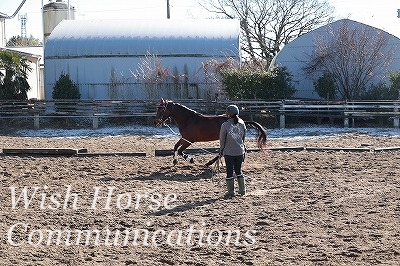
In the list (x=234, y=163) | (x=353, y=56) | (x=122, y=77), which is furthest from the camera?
(x=122, y=77)

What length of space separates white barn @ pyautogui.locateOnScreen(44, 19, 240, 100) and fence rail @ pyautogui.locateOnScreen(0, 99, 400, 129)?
7.15 ft

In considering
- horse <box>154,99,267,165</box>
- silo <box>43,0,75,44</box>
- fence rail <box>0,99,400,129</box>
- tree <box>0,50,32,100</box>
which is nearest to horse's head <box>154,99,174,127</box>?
horse <box>154,99,267,165</box>

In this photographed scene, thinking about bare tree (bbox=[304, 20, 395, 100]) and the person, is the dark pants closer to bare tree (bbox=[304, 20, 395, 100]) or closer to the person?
the person

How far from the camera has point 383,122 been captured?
83.9 feet

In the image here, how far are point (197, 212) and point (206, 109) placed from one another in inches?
686

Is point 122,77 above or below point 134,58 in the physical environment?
below

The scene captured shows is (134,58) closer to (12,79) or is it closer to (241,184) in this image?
(12,79)

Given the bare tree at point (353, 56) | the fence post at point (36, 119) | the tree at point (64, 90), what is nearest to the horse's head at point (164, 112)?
the fence post at point (36, 119)

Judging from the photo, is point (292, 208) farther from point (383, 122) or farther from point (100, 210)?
point (383, 122)

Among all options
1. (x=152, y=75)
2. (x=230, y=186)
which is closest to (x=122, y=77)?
(x=152, y=75)

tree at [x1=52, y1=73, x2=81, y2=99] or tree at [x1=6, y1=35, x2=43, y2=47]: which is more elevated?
tree at [x1=6, y1=35, x2=43, y2=47]

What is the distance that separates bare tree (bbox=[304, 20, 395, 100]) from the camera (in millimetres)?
27641

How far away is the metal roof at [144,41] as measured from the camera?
2997 cm

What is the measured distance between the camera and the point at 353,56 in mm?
27703
